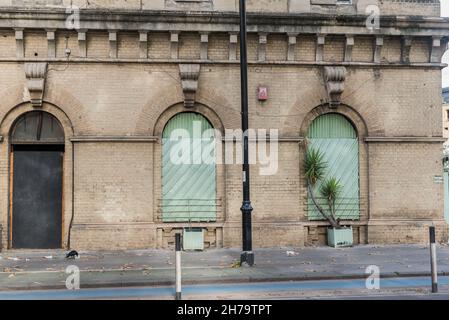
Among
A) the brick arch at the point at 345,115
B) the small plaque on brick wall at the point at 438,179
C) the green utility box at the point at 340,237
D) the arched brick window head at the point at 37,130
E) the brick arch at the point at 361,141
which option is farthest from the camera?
the small plaque on brick wall at the point at 438,179

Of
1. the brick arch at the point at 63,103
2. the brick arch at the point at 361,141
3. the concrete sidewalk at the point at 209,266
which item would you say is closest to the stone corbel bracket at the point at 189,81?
the brick arch at the point at 63,103

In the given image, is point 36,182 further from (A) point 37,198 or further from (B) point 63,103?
(B) point 63,103

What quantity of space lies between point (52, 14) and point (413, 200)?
12168 millimetres

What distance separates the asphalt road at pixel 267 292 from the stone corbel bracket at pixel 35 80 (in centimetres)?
724

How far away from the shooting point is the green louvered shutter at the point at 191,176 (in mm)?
17531

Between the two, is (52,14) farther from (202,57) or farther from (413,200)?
(413,200)

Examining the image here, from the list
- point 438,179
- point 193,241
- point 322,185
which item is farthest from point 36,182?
point 438,179

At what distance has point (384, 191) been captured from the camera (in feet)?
59.6

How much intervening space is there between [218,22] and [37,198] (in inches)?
293

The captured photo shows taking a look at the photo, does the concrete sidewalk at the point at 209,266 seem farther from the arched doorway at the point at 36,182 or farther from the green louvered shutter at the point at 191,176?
the green louvered shutter at the point at 191,176

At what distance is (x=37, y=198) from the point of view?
56.5ft

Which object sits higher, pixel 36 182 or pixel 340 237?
pixel 36 182
